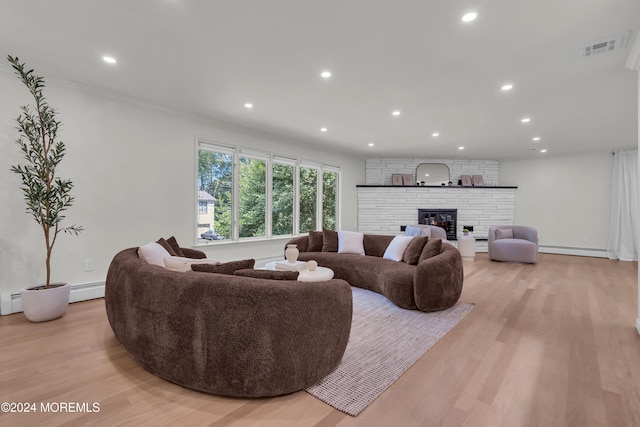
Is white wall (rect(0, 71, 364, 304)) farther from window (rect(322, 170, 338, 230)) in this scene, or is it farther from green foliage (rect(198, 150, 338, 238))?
window (rect(322, 170, 338, 230))

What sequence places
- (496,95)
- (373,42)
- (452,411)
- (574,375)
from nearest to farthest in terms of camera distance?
(452,411)
(574,375)
(373,42)
(496,95)

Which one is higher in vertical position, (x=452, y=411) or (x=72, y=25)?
(x=72, y=25)

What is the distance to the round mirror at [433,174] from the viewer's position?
8289mm

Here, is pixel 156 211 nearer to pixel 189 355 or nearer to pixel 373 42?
pixel 189 355

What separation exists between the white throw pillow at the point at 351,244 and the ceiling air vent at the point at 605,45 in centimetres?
339

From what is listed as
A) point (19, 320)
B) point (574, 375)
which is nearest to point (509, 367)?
point (574, 375)

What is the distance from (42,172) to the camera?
3062 millimetres

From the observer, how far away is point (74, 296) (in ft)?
11.7

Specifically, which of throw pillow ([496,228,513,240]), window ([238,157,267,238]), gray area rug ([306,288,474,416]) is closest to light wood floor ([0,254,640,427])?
gray area rug ([306,288,474,416])

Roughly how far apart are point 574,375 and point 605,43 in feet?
8.75

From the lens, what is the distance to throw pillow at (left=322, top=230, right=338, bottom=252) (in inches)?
200

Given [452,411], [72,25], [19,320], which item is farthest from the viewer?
[19,320]

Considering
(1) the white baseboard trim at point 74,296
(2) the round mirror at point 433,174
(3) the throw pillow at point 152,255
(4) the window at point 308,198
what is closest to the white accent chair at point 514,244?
(2) the round mirror at point 433,174

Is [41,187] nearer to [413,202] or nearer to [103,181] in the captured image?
[103,181]
